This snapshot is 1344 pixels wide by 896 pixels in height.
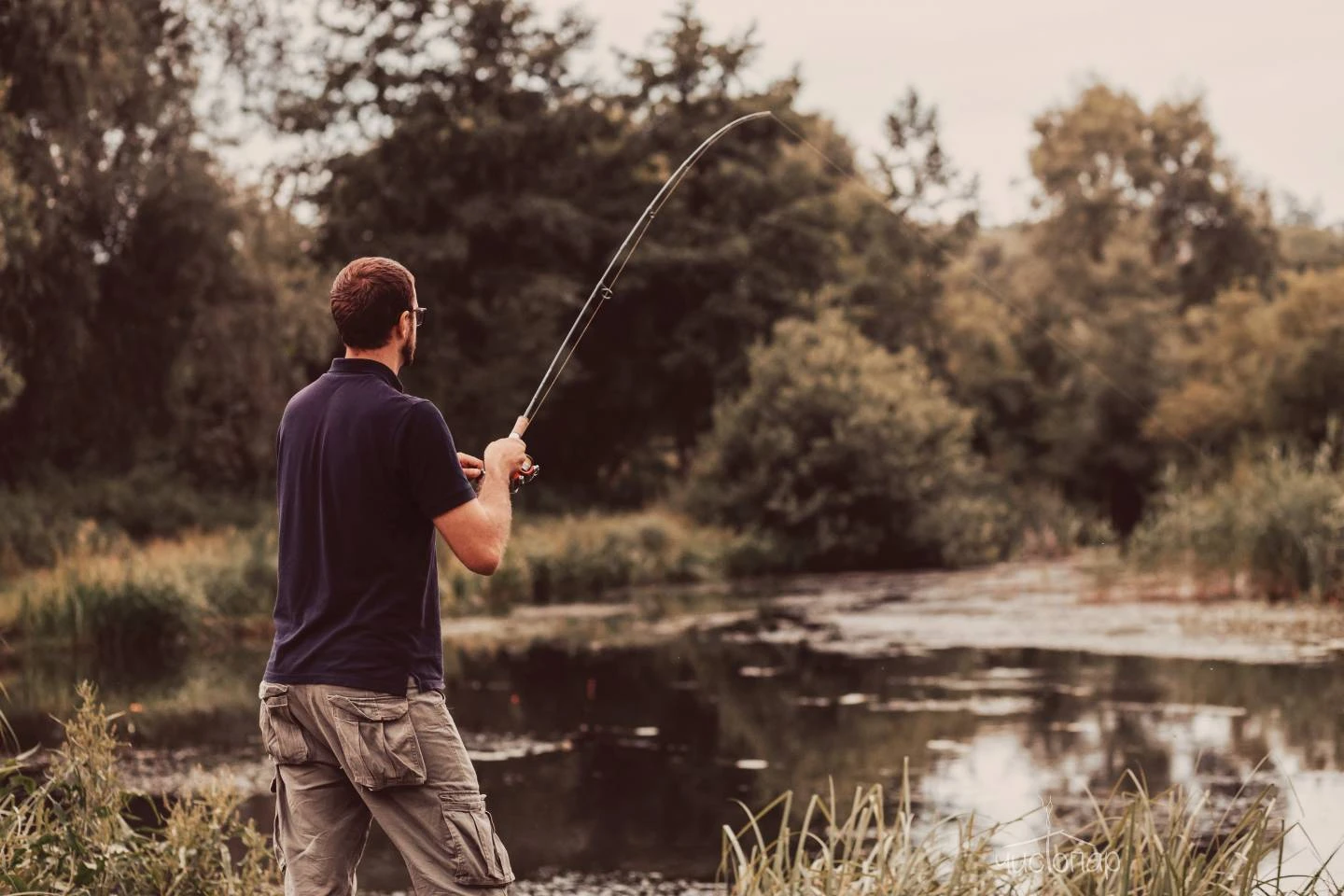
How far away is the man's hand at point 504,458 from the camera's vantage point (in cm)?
390

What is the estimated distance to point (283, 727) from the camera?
3812mm

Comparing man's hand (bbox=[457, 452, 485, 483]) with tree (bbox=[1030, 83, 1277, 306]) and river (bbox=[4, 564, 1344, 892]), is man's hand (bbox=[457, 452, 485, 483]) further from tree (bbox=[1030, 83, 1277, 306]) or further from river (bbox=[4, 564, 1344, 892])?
tree (bbox=[1030, 83, 1277, 306])

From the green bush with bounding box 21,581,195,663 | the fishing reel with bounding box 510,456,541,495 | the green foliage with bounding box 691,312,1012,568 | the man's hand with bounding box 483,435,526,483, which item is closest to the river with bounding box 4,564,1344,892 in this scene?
the green bush with bounding box 21,581,195,663

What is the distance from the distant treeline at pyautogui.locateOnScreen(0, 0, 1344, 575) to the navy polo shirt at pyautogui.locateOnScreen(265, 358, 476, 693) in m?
15.4

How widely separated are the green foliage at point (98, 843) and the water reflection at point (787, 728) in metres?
1.99

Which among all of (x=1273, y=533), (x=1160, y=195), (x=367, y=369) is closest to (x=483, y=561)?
(x=367, y=369)

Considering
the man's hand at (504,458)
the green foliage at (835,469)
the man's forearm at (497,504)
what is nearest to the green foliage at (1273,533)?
the green foliage at (835,469)

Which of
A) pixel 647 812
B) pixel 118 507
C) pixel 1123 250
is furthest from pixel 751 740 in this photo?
pixel 1123 250

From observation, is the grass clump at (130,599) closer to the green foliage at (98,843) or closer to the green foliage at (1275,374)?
the green foliage at (98,843)

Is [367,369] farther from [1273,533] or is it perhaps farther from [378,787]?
[1273,533]

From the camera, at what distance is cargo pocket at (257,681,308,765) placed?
380cm

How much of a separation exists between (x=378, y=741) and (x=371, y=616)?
0.90 ft

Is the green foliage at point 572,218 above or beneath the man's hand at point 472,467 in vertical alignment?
above

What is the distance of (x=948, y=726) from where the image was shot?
12094 millimetres
